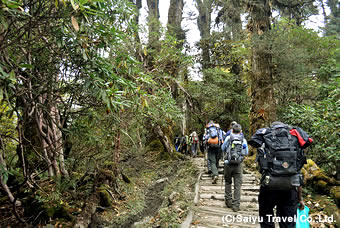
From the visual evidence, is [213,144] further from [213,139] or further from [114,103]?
[114,103]

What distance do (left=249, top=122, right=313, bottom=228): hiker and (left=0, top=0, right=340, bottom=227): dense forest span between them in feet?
7.24

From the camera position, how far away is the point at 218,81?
47.0 ft

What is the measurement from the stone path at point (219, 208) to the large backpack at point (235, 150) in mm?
1265

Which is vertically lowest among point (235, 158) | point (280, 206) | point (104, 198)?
point (104, 198)

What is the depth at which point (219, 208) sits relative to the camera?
5672 mm

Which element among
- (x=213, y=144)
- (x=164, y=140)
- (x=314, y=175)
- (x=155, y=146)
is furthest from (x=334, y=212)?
(x=155, y=146)

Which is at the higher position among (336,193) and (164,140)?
(164,140)

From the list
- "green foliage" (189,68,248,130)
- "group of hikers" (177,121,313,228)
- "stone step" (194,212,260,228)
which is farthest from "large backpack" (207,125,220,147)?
"green foliage" (189,68,248,130)

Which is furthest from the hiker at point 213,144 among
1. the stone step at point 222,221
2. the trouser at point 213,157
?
the stone step at point 222,221

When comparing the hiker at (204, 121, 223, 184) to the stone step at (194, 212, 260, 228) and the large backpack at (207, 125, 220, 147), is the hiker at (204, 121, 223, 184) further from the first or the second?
the stone step at (194, 212, 260, 228)

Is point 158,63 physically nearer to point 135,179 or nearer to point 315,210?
point 135,179

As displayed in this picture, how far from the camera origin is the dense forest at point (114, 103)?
136 inches

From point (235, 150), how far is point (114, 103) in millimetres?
3300

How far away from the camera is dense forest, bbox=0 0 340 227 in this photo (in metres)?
3.44
